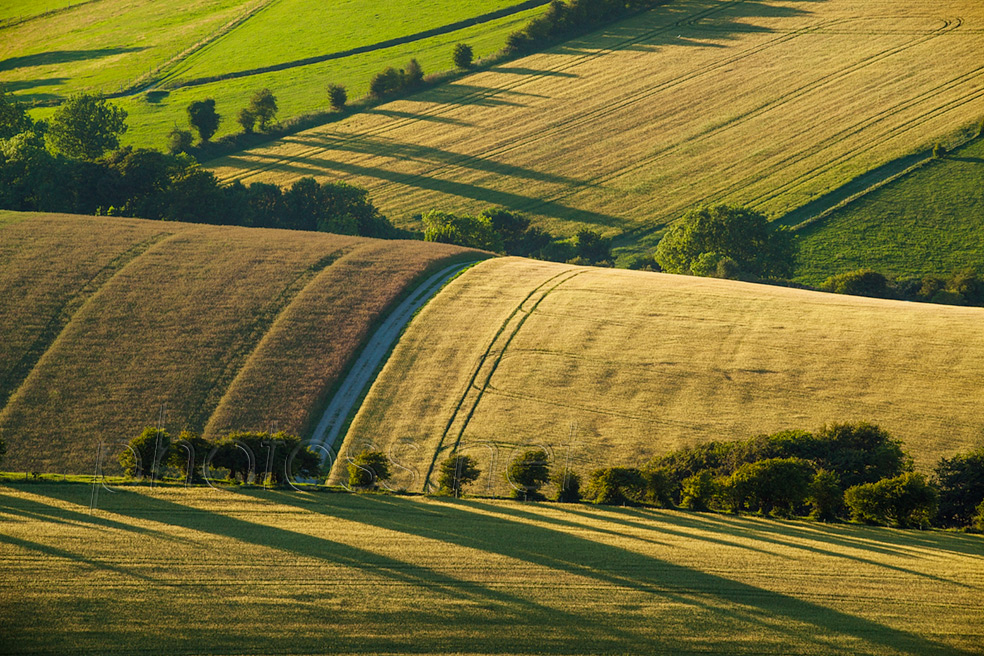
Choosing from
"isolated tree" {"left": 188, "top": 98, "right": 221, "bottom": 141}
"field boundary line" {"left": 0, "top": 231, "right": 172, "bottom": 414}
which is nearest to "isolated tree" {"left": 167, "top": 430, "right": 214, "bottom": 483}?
"field boundary line" {"left": 0, "top": 231, "right": 172, "bottom": 414}

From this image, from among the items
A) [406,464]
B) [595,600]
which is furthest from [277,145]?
[595,600]

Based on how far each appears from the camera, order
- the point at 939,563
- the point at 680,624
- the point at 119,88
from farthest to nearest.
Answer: the point at 119,88 < the point at 939,563 < the point at 680,624

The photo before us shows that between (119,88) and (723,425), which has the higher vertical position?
(119,88)

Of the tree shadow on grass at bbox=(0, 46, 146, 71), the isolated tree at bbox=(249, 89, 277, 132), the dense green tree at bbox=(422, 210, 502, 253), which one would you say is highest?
the tree shadow on grass at bbox=(0, 46, 146, 71)

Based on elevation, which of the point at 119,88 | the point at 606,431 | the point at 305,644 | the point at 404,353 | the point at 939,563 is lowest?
the point at 305,644

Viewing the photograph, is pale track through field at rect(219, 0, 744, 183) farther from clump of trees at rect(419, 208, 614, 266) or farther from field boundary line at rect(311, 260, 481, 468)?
field boundary line at rect(311, 260, 481, 468)

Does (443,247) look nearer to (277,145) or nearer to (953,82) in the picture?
(277,145)

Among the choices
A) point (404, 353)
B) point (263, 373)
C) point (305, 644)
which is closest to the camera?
point (305, 644)
